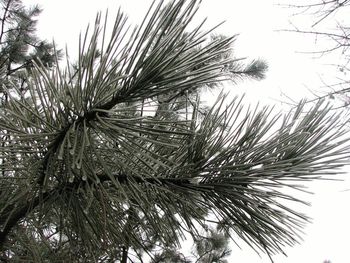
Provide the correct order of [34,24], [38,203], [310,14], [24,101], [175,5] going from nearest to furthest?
[175,5] < [24,101] < [38,203] < [310,14] < [34,24]

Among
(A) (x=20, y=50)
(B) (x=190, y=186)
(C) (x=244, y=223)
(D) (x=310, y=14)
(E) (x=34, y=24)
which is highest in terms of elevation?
(E) (x=34, y=24)

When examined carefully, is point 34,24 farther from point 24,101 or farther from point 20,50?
point 24,101

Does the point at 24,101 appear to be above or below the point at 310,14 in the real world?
below

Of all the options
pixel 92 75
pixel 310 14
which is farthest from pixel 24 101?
pixel 310 14

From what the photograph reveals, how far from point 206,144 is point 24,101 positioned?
36cm

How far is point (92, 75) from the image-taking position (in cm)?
62

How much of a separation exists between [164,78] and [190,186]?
0.31 meters

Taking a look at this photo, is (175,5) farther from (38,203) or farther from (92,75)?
(38,203)

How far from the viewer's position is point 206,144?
0.85 meters

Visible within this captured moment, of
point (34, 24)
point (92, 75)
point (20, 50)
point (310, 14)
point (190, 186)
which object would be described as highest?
point (34, 24)

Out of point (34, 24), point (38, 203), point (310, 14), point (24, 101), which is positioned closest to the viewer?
point (24, 101)

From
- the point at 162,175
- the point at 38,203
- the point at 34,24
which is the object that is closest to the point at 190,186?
the point at 162,175

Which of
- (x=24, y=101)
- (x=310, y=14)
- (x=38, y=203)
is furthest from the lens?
(x=310, y=14)

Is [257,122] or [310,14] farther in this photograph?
[310,14]
